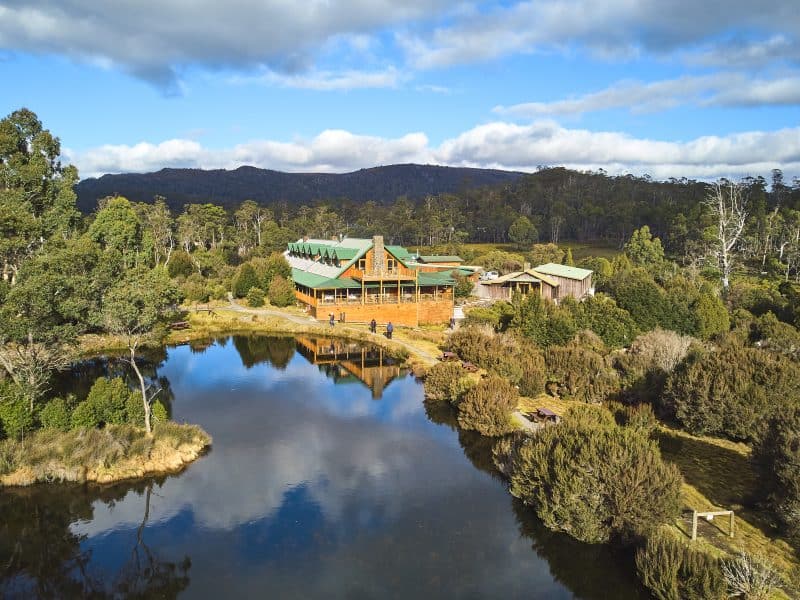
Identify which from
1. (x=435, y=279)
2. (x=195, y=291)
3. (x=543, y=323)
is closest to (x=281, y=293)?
(x=195, y=291)

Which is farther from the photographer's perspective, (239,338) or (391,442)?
(239,338)

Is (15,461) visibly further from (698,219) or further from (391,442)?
(698,219)

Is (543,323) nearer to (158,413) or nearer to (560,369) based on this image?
(560,369)

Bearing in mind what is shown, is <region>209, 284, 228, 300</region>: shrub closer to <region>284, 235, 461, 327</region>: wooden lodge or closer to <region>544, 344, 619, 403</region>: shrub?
<region>284, 235, 461, 327</region>: wooden lodge

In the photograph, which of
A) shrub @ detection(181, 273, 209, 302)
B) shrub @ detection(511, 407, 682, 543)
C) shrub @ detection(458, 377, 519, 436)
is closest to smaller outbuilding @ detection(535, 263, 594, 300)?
shrub @ detection(458, 377, 519, 436)

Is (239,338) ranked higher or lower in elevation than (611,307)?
lower

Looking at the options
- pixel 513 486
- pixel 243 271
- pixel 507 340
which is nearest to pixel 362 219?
pixel 243 271
